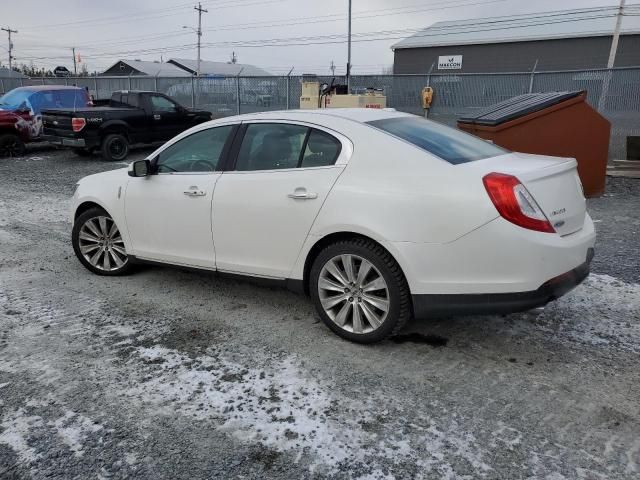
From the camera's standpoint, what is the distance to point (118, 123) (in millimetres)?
13438

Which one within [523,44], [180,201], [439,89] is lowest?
[180,201]

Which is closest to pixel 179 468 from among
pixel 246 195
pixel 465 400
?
pixel 465 400

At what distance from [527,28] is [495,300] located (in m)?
41.3

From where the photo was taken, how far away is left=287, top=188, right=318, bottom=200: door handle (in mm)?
3754

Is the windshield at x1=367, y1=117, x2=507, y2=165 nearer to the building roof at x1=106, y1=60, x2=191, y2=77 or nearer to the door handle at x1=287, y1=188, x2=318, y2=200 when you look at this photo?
the door handle at x1=287, y1=188, x2=318, y2=200

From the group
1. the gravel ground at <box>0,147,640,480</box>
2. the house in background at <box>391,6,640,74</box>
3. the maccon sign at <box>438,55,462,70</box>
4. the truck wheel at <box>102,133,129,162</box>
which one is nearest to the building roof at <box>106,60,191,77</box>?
the house in background at <box>391,6,640,74</box>

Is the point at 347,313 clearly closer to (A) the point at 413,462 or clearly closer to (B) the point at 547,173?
(A) the point at 413,462

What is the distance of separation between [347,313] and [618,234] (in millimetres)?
4418

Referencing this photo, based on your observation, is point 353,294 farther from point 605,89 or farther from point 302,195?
point 605,89

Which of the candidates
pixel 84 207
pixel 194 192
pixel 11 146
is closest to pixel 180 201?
pixel 194 192

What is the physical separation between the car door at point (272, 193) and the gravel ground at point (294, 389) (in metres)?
0.53

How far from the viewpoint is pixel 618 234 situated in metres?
6.53

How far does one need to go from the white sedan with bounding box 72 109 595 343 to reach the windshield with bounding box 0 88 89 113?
11.6 m

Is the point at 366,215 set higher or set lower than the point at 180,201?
higher
